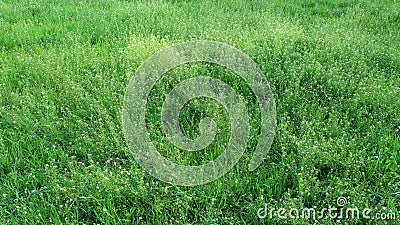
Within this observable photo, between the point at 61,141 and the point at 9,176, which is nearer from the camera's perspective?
the point at 9,176

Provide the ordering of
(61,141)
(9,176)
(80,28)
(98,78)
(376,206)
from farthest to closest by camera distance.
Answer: (80,28)
(98,78)
(61,141)
(9,176)
(376,206)

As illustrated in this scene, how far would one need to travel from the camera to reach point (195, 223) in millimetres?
3021

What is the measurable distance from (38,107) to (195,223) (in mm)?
2420

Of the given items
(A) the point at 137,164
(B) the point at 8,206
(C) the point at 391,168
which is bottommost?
(B) the point at 8,206

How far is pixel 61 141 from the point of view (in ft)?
13.0

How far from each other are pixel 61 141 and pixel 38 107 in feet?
2.05

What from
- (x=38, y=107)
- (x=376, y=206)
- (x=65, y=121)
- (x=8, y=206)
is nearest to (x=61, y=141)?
(x=65, y=121)

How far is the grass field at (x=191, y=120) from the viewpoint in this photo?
3150 mm

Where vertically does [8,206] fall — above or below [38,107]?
below

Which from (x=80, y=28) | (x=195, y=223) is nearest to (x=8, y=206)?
(x=195, y=223)

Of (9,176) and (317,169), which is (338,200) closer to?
(317,169)

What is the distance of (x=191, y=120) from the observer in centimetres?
423

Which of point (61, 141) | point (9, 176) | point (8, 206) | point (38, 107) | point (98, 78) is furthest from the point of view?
point (98, 78)

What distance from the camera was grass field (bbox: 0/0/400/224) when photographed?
3150mm
